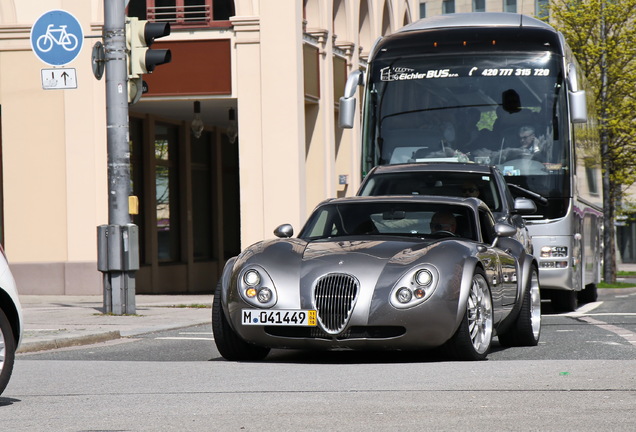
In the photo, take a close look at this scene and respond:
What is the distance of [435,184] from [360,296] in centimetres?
503

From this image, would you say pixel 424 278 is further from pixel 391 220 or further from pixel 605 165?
pixel 605 165

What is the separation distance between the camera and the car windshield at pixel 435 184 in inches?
547

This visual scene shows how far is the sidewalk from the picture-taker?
40.7 ft

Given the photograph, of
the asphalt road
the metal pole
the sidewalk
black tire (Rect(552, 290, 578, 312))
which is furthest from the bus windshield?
the asphalt road

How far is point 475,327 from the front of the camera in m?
9.85

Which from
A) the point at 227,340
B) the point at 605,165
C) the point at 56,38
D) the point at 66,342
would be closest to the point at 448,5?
the point at 605,165

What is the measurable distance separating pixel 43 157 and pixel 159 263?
5397 millimetres

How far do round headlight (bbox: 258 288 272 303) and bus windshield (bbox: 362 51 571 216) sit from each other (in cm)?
757

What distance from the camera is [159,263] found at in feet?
94.5

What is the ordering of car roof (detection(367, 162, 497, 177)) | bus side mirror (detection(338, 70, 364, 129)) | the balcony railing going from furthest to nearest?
the balcony railing → bus side mirror (detection(338, 70, 364, 129)) → car roof (detection(367, 162, 497, 177))

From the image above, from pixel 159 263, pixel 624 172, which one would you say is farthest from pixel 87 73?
pixel 624 172

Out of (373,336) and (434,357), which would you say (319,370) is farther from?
(434,357)

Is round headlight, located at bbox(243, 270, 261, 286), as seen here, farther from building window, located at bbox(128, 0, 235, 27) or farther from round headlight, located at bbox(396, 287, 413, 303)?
building window, located at bbox(128, 0, 235, 27)

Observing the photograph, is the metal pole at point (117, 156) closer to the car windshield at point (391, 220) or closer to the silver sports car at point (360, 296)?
the car windshield at point (391, 220)
